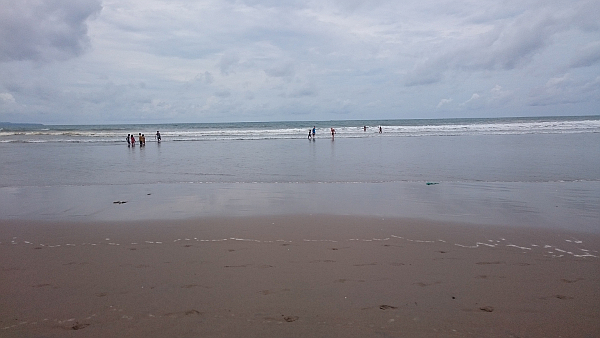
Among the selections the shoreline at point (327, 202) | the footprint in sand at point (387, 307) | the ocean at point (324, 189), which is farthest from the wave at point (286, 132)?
the footprint in sand at point (387, 307)

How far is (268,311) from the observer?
448 centimetres

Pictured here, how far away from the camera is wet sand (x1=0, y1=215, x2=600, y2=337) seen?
4.19 meters

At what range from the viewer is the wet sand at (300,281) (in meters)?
4.19

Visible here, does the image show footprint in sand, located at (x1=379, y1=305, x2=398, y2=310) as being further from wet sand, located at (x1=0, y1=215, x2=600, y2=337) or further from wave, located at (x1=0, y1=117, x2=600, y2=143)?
wave, located at (x1=0, y1=117, x2=600, y2=143)

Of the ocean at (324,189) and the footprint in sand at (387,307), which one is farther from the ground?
the ocean at (324,189)

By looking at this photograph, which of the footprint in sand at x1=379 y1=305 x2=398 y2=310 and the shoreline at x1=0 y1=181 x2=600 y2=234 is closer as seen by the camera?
the footprint in sand at x1=379 y1=305 x2=398 y2=310

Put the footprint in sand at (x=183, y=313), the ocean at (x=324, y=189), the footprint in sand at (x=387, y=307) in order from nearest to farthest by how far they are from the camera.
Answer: the footprint in sand at (x=183, y=313), the footprint in sand at (x=387, y=307), the ocean at (x=324, y=189)

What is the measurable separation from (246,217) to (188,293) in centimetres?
401

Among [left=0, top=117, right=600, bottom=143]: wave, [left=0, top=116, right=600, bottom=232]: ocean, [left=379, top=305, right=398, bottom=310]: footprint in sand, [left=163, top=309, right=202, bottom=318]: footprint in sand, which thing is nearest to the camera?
[left=163, top=309, right=202, bottom=318]: footprint in sand

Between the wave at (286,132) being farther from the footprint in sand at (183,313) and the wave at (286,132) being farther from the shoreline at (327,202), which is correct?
the footprint in sand at (183,313)

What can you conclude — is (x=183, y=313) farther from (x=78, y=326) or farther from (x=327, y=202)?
(x=327, y=202)

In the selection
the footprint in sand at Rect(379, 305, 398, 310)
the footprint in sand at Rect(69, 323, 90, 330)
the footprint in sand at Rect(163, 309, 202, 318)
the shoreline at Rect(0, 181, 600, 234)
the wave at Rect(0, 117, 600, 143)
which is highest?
the wave at Rect(0, 117, 600, 143)

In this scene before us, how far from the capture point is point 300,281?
5.28 meters

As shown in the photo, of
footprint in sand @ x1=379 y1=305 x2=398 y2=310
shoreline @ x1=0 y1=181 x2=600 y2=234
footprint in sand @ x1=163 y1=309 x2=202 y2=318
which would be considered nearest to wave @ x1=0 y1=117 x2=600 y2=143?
shoreline @ x1=0 y1=181 x2=600 y2=234
